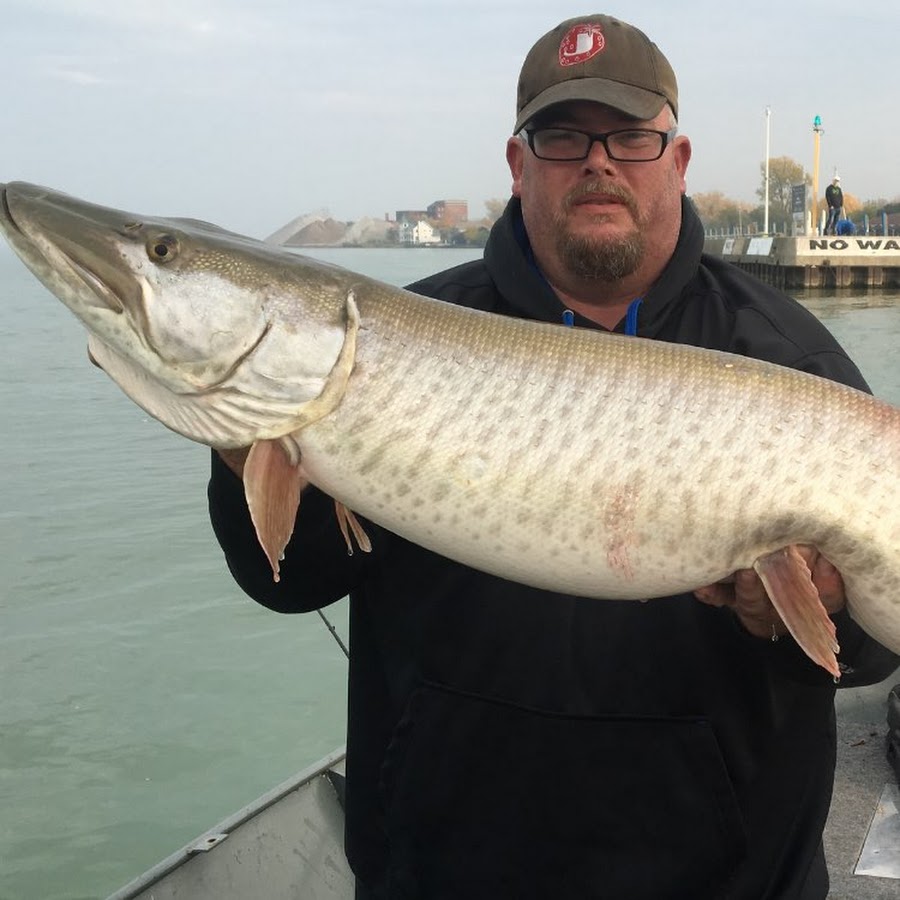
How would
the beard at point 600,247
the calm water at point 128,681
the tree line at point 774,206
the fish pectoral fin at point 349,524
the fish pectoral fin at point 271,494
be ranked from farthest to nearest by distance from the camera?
the tree line at point 774,206 → the calm water at point 128,681 → the beard at point 600,247 → the fish pectoral fin at point 349,524 → the fish pectoral fin at point 271,494

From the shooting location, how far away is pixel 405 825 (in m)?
2.25

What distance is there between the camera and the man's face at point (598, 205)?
2.44m

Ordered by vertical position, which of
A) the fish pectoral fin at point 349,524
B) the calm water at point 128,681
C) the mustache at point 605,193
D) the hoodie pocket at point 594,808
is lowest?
the calm water at point 128,681

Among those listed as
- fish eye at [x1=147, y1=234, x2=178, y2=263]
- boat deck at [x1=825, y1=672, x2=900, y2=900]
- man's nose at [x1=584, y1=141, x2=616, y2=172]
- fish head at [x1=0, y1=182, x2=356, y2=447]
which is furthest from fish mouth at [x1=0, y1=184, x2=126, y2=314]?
boat deck at [x1=825, y1=672, x2=900, y2=900]

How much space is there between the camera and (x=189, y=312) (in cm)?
198

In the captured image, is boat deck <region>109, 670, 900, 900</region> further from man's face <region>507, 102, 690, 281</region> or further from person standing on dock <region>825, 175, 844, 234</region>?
person standing on dock <region>825, 175, 844, 234</region>

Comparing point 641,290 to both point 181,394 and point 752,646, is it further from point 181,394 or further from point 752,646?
point 181,394

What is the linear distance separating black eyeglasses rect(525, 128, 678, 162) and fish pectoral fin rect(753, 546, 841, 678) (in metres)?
1.09

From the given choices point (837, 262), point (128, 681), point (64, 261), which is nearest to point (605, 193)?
point (64, 261)

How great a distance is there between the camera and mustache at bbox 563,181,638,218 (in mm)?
2467

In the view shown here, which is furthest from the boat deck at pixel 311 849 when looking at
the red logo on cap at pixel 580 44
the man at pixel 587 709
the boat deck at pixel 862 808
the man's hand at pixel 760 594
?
the red logo on cap at pixel 580 44

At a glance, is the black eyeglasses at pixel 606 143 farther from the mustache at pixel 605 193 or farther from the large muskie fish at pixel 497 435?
the large muskie fish at pixel 497 435

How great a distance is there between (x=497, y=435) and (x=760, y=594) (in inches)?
24.5

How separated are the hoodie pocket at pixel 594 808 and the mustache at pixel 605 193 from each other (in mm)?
1205
